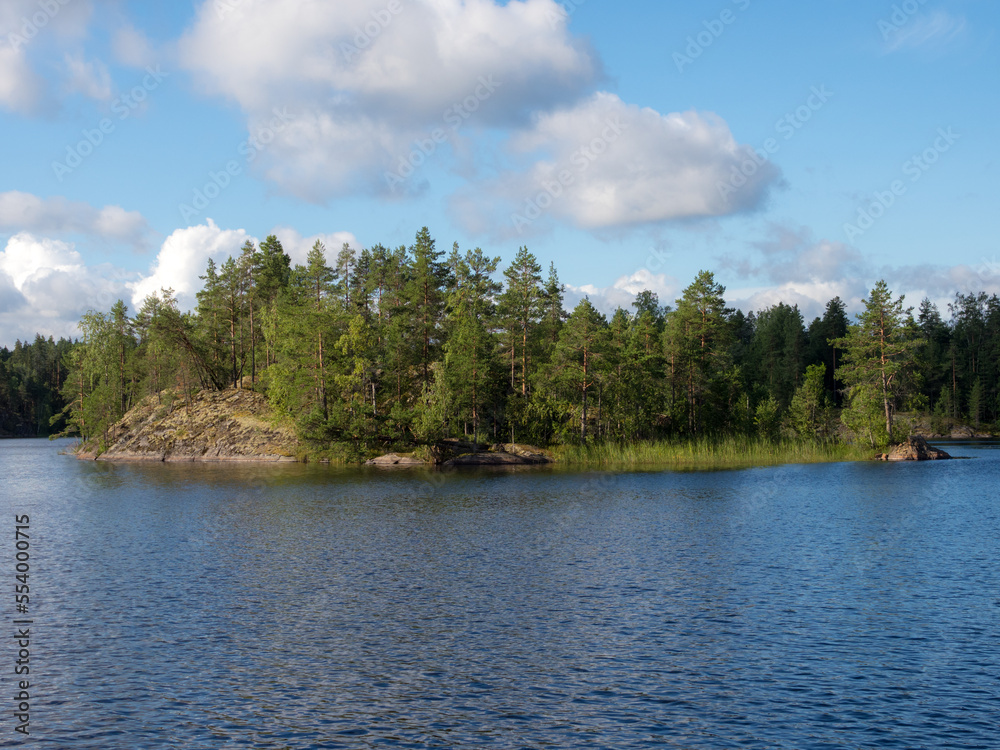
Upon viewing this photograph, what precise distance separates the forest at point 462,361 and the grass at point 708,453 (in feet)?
7.93

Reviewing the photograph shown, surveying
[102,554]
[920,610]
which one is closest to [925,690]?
[920,610]

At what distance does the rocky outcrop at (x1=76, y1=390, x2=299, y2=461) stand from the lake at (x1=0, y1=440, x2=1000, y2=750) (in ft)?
159

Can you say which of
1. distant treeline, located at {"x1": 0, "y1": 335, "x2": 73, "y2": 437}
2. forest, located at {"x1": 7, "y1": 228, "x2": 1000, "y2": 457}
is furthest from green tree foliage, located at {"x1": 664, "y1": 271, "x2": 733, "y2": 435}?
distant treeline, located at {"x1": 0, "y1": 335, "x2": 73, "y2": 437}

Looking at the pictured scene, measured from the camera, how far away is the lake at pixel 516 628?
1475 centimetres

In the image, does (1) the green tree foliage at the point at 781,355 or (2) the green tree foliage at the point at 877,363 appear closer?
(2) the green tree foliage at the point at 877,363

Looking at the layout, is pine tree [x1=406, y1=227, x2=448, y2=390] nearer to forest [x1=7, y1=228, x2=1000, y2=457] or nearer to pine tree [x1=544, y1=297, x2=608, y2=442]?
forest [x1=7, y1=228, x2=1000, y2=457]

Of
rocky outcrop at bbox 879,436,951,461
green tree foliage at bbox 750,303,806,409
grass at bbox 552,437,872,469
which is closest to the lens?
grass at bbox 552,437,872,469

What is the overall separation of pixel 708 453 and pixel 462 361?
91.1ft

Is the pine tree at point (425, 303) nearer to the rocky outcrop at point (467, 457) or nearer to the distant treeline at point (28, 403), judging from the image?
the rocky outcrop at point (467, 457)

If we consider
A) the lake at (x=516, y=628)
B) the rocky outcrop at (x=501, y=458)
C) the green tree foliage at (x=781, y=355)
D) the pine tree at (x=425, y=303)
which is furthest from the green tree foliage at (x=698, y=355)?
the green tree foliage at (x=781, y=355)

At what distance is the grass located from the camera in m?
75.5

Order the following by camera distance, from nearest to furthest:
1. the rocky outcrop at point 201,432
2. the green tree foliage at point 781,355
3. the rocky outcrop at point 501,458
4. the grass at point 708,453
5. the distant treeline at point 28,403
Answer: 1. the grass at point 708,453
2. the rocky outcrop at point 501,458
3. the rocky outcrop at point 201,432
4. the green tree foliage at point 781,355
5. the distant treeline at point 28,403

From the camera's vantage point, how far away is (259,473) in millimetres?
71500

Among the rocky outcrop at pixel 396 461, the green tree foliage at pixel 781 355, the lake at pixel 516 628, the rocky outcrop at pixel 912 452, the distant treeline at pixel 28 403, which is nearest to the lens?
the lake at pixel 516 628
